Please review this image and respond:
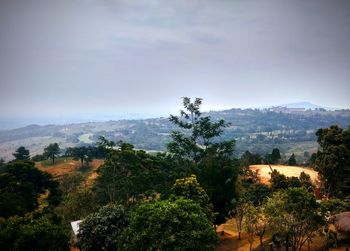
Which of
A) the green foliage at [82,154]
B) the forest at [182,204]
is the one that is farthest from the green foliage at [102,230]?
the green foliage at [82,154]

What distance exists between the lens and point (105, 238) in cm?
2534

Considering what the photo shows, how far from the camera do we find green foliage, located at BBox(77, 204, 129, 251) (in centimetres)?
2519

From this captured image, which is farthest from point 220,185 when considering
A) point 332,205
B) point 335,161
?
point 335,161

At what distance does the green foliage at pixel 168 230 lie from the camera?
61.3 ft

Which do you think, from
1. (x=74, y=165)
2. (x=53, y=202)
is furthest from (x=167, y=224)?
(x=74, y=165)

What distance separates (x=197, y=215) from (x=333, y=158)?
27.5 m

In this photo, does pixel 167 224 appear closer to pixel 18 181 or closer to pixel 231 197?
pixel 231 197

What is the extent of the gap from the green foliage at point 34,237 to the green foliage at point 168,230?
18.8ft

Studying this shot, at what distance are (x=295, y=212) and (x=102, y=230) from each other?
14.8 meters

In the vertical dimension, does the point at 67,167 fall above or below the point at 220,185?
below

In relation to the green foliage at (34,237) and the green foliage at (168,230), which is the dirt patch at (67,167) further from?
the green foliage at (168,230)

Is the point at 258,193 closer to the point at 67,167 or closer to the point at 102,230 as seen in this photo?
the point at 102,230

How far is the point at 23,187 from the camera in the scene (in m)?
46.1

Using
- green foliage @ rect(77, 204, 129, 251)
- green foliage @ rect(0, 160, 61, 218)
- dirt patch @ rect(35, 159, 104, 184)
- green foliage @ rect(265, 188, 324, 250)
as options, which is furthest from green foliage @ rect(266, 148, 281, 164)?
green foliage @ rect(77, 204, 129, 251)
